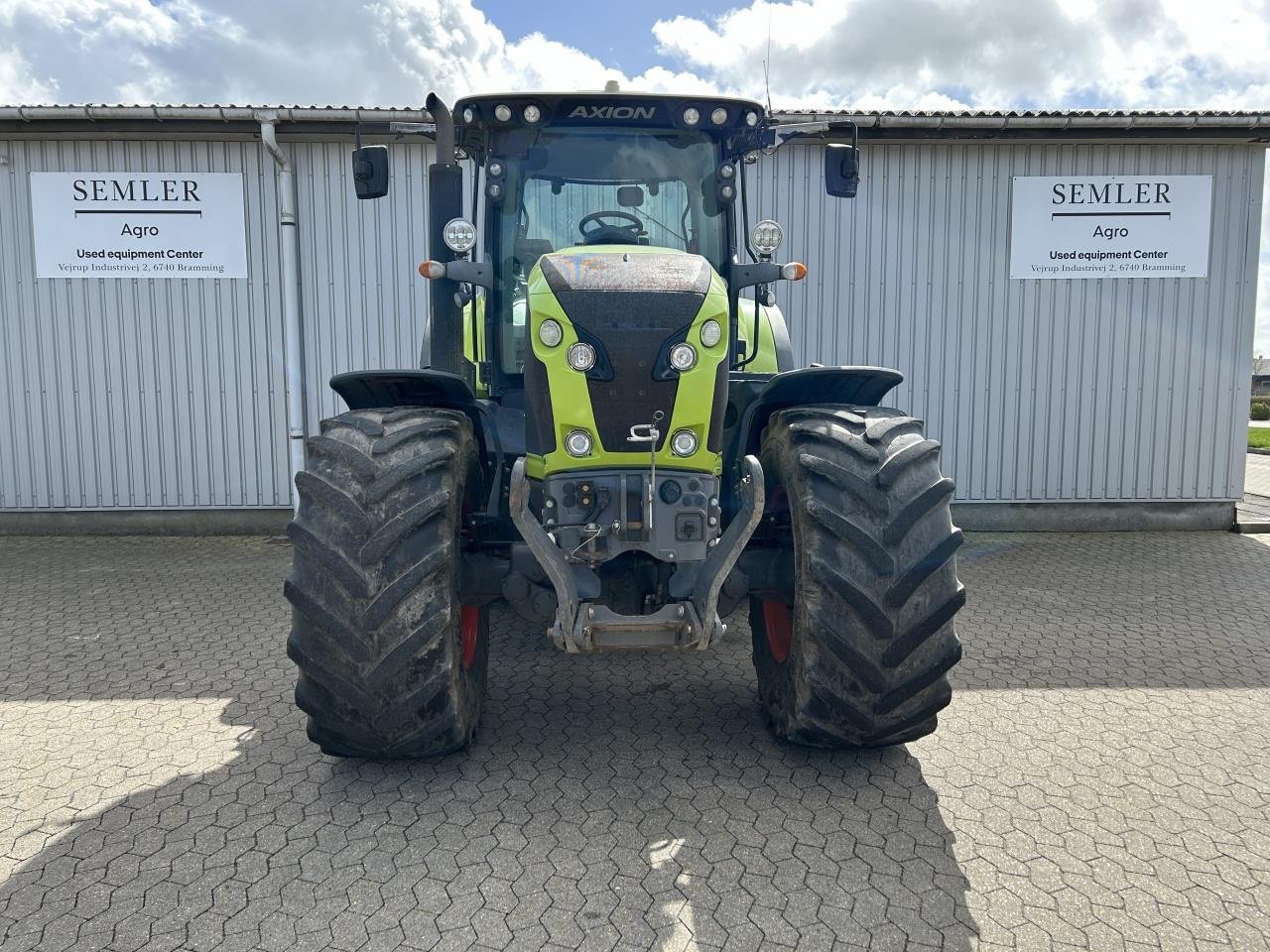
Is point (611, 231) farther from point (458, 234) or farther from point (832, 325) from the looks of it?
point (832, 325)

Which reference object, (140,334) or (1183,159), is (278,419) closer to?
(140,334)

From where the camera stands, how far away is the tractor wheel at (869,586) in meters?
3.02

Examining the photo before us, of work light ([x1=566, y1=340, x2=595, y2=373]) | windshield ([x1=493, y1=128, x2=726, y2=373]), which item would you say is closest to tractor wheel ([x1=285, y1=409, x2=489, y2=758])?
work light ([x1=566, y1=340, x2=595, y2=373])

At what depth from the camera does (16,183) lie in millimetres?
8109

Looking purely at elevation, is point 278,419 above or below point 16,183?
below

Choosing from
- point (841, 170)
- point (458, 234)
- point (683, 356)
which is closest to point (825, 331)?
point (841, 170)

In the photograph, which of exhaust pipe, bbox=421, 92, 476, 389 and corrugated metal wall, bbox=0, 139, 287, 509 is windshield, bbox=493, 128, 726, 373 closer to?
exhaust pipe, bbox=421, 92, 476, 389

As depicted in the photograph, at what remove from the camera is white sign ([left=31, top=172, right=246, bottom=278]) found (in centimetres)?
812

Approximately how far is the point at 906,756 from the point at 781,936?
4.46 feet

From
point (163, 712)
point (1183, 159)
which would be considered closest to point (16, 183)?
point (163, 712)

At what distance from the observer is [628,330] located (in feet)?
10.2

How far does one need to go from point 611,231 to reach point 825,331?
496 cm

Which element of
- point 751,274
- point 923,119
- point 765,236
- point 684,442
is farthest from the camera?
point 923,119

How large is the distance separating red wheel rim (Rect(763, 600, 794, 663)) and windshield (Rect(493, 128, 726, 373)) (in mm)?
1583
